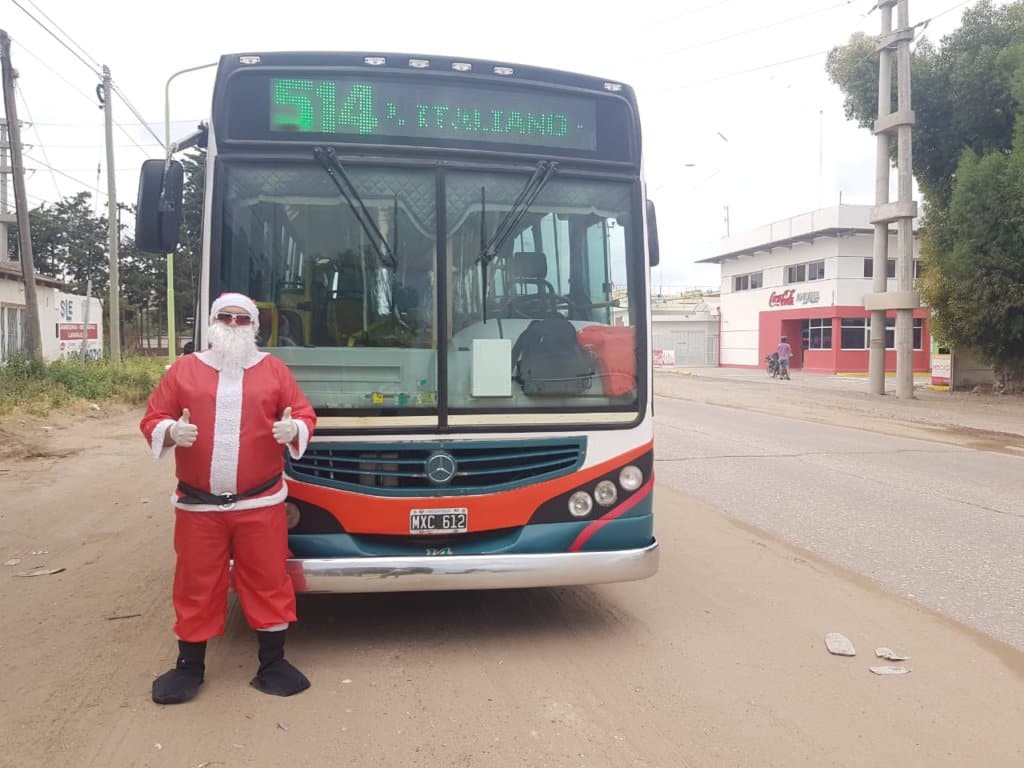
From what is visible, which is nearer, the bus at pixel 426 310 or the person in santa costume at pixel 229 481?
the person in santa costume at pixel 229 481

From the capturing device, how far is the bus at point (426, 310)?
14.9 ft

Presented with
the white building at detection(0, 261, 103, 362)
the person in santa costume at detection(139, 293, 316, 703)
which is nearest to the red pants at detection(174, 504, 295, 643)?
the person in santa costume at detection(139, 293, 316, 703)

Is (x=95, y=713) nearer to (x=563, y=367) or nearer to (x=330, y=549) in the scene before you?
(x=330, y=549)

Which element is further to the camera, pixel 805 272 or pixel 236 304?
pixel 805 272

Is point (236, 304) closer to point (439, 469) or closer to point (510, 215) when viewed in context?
point (439, 469)

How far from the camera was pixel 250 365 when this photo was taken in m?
4.07

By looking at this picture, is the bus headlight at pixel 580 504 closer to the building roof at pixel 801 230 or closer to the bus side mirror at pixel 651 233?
the bus side mirror at pixel 651 233

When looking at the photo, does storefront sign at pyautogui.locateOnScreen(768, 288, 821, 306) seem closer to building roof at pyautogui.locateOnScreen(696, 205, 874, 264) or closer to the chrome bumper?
building roof at pyautogui.locateOnScreen(696, 205, 874, 264)

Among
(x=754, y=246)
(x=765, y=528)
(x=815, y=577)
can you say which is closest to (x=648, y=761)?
(x=815, y=577)

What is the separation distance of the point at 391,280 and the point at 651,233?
1576 millimetres

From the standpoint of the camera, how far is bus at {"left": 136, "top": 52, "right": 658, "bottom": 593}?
453 cm

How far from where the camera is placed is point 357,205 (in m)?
4.70

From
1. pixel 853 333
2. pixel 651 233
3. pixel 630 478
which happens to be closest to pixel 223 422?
pixel 630 478

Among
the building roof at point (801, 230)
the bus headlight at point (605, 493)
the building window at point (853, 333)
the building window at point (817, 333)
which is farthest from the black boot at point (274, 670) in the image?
the building window at point (817, 333)
